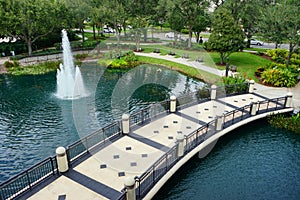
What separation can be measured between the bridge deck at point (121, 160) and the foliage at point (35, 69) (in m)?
19.0

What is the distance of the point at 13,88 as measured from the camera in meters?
24.2

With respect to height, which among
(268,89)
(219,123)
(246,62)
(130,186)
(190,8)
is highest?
(190,8)

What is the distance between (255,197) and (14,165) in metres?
11.7

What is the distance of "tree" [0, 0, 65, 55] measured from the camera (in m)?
31.0

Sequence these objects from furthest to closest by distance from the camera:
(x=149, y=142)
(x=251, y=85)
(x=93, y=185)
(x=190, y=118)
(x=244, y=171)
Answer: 1. (x=251, y=85)
2. (x=190, y=118)
3. (x=149, y=142)
4. (x=244, y=171)
5. (x=93, y=185)

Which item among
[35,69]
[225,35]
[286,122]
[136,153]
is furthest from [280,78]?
[35,69]

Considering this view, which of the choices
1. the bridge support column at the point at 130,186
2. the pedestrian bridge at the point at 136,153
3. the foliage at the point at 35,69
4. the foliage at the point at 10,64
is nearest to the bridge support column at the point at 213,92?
the pedestrian bridge at the point at 136,153

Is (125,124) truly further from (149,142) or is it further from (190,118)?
(190,118)

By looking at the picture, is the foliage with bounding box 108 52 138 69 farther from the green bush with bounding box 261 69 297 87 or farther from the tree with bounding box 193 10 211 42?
the green bush with bounding box 261 69 297 87

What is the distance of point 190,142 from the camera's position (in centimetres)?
1377

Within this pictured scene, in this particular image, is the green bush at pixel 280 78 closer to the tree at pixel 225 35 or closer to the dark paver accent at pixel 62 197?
the tree at pixel 225 35

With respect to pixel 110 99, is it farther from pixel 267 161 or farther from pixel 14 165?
pixel 267 161

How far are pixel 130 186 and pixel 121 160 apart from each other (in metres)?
3.34

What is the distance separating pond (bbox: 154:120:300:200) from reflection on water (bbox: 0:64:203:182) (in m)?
7.10
